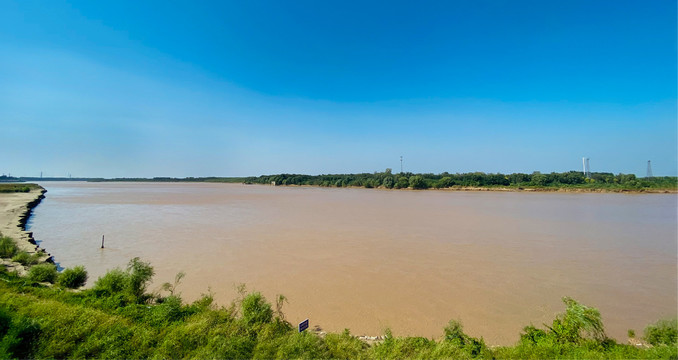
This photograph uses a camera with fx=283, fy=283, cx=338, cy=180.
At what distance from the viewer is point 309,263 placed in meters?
9.66

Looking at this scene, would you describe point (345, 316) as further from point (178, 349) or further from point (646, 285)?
point (646, 285)

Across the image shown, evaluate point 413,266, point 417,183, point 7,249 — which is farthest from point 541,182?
point 7,249

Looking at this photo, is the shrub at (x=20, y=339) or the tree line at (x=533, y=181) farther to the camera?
the tree line at (x=533, y=181)

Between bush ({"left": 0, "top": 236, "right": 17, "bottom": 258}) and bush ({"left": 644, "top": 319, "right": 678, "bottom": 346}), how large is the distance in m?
15.5

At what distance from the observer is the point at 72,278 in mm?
6469

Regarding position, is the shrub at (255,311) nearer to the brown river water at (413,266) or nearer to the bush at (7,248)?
the brown river water at (413,266)

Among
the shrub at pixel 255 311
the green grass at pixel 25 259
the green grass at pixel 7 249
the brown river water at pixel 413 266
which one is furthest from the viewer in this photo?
the green grass at pixel 7 249

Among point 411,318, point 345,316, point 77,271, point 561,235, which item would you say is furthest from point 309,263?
point 561,235

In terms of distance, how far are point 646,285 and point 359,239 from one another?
9.34 metres

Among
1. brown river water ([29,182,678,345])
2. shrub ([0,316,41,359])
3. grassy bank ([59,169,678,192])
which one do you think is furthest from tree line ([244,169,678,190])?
shrub ([0,316,41,359])

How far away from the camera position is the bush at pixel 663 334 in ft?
12.6

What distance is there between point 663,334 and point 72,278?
10.9 metres

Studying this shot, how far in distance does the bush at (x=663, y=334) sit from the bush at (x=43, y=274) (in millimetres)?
11278

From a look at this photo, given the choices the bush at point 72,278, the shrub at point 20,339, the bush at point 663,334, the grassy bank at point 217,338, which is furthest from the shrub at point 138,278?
the bush at point 663,334
